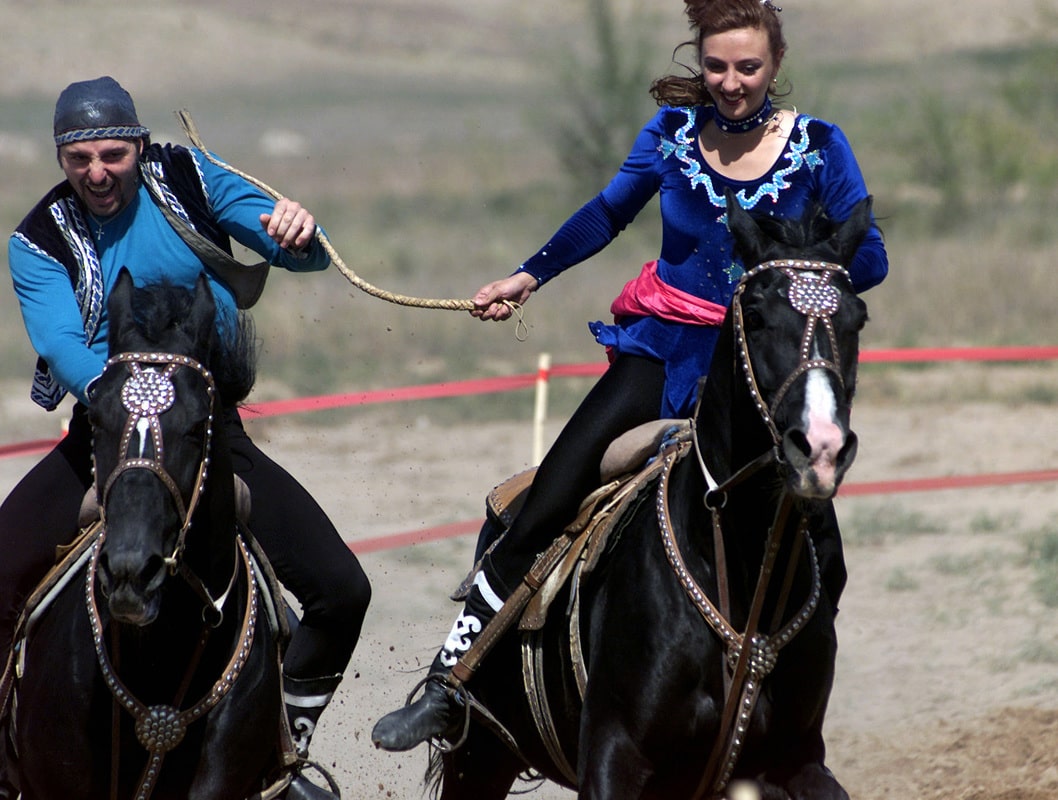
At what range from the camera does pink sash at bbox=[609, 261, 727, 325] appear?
4.57 metres

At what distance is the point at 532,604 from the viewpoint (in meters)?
4.73

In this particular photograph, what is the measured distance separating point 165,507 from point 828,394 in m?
1.65

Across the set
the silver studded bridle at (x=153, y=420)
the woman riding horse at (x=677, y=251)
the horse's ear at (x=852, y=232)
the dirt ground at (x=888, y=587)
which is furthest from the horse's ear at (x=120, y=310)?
the dirt ground at (x=888, y=587)

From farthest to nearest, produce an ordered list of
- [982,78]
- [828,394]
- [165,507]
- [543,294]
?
[982,78] → [543,294] → [165,507] → [828,394]

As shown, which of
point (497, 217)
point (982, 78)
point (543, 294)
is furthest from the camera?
point (982, 78)

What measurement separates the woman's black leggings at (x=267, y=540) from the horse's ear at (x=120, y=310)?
0.59 m

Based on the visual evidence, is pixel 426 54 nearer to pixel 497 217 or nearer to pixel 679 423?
pixel 497 217

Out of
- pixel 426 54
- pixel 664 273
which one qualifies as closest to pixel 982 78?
pixel 426 54

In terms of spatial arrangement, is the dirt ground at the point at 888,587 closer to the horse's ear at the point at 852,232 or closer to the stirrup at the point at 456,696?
the stirrup at the point at 456,696

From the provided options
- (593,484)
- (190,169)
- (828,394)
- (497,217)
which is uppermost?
(190,169)

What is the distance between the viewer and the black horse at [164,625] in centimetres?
393

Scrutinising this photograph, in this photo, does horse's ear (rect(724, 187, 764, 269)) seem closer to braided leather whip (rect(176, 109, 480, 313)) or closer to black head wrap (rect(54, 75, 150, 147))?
braided leather whip (rect(176, 109, 480, 313))

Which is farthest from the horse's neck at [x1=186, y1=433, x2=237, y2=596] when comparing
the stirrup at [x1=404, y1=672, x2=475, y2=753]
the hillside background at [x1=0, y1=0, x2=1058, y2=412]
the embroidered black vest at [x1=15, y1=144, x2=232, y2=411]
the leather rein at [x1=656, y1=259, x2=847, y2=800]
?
the hillside background at [x1=0, y1=0, x2=1058, y2=412]

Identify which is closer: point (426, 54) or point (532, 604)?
point (532, 604)
